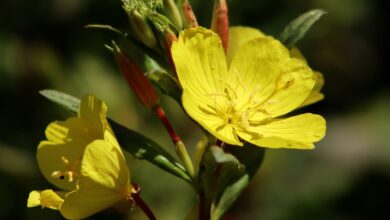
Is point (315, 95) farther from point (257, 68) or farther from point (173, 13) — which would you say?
point (173, 13)

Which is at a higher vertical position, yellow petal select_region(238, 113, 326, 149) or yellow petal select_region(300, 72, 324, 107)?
yellow petal select_region(238, 113, 326, 149)

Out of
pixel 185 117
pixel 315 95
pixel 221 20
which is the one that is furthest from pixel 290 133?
pixel 185 117

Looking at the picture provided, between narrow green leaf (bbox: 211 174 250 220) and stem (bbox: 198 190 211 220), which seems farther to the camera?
narrow green leaf (bbox: 211 174 250 220)

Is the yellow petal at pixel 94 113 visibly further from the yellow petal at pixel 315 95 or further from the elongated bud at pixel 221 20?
the yellow petal at pixel 315 95

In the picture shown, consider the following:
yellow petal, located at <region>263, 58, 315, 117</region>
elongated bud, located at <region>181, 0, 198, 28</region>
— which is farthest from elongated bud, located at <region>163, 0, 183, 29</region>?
yellow petal, located at <region>263, 58, 315, 117</region>

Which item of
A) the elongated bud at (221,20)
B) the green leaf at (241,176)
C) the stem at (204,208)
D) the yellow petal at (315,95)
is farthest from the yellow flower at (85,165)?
the yellow petal at (315,95)

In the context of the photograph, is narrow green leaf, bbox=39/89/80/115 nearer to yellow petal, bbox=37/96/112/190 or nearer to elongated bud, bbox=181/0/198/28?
yellow petal, bbox=37/96/112/190
